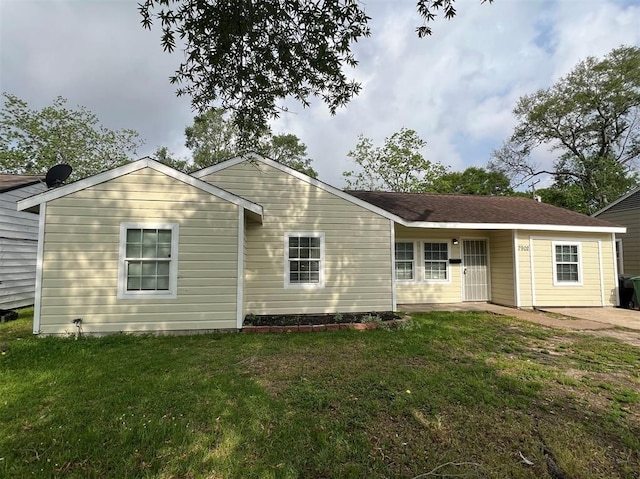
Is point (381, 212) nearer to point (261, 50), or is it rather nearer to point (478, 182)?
point (261, 50)

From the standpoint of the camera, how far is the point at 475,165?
33.7m

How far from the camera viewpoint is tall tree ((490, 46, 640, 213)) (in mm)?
22938

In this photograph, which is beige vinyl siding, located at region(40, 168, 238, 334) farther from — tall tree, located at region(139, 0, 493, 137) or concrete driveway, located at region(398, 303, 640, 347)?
concrete driveway, located at region(398, 303, 640, 347)

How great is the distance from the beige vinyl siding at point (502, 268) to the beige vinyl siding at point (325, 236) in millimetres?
4558

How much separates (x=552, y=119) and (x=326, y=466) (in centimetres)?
3195

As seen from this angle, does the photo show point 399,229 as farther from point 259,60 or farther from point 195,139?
point 195,139

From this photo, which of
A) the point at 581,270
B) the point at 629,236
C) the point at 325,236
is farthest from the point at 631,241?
the point at 325,236

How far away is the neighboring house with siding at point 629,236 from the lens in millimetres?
13162

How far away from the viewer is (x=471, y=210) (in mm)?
11305

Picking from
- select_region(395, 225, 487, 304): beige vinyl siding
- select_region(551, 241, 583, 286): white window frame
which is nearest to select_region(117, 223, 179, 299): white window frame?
select_region(395, 225, 487, 304): beige vinyl siding

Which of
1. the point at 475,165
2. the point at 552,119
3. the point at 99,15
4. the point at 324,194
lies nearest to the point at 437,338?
the point at 324,194

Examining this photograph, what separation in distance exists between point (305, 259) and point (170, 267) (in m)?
3.32

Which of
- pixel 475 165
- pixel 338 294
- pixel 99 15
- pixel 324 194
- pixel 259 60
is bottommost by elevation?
pixel 338 294

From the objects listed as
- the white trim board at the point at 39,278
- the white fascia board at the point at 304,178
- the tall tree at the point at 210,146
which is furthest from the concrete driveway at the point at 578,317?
the tall tree at the point at 210,146
